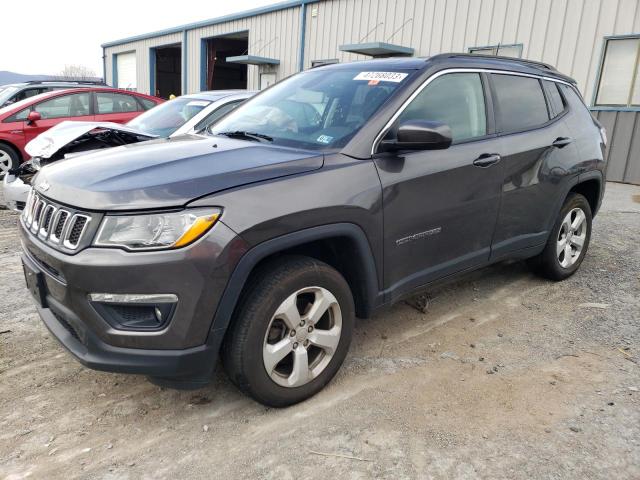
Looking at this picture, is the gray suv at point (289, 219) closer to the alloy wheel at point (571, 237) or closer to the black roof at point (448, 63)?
the black roof at point (448, 63)

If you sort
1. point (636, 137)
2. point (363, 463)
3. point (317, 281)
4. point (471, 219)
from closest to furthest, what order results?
point (363, 463)
point (317, 281)
point (471, 219)
point (636, 137)

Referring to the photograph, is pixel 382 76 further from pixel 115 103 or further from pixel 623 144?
pixel 623 144

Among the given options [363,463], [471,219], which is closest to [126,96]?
[471,219]

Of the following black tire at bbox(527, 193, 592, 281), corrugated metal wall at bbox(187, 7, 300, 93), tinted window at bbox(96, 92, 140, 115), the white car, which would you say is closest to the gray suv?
black tire at bbox(527, 193, 592, 281)

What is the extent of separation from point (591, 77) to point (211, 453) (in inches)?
427

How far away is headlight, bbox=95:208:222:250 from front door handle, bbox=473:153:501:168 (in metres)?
1.90

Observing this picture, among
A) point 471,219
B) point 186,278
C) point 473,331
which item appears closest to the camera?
point 186,278

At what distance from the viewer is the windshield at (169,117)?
6.17 m

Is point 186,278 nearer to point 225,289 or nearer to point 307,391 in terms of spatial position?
point 225,289

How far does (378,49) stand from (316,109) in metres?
10.9

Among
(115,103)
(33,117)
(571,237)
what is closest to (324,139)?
(571,237)

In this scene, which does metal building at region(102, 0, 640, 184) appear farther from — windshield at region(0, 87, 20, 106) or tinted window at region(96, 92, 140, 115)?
windshield at region(0, 87, 20, 106)

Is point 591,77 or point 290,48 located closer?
point 591,77

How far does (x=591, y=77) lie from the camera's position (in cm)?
1035
